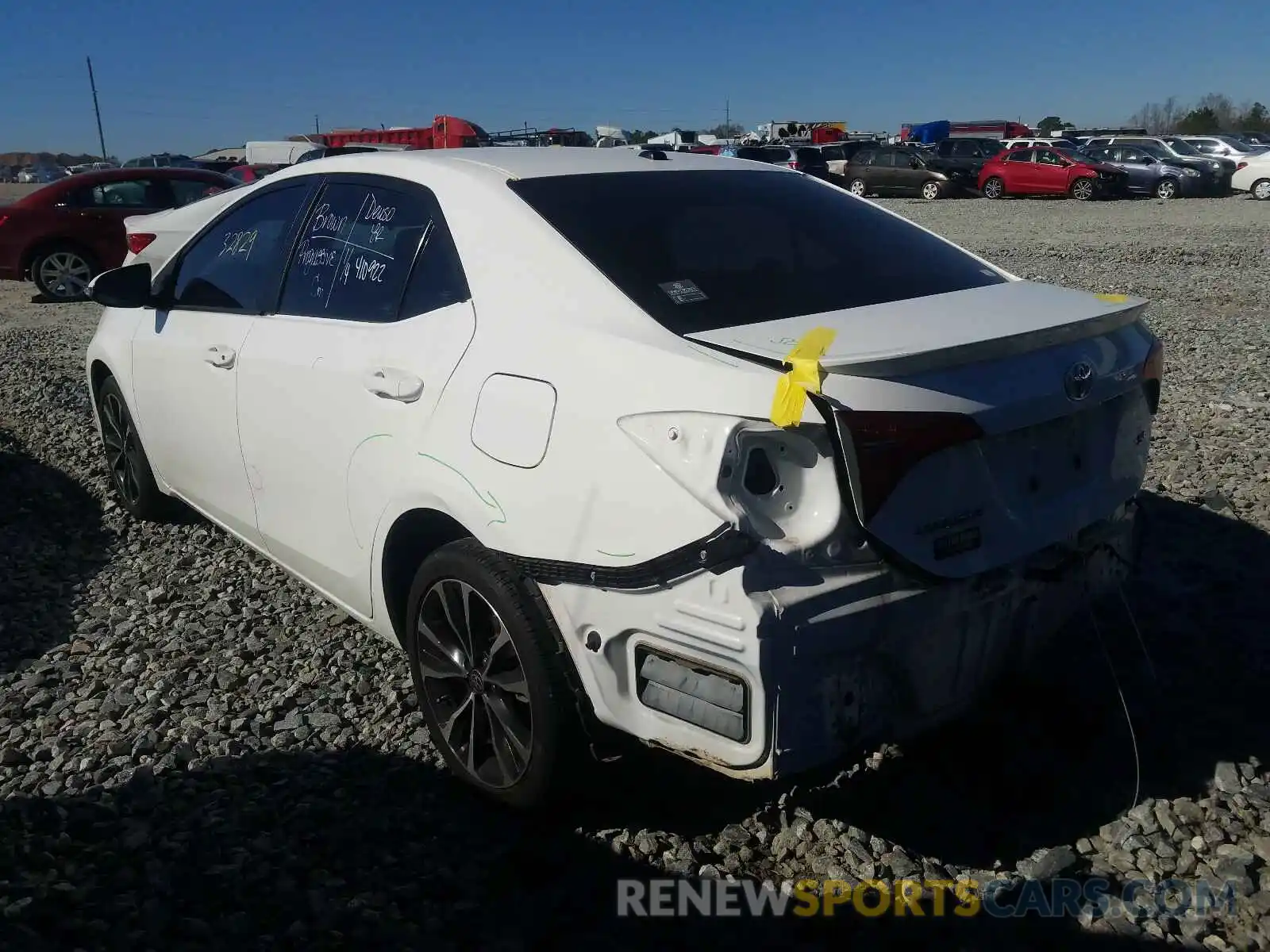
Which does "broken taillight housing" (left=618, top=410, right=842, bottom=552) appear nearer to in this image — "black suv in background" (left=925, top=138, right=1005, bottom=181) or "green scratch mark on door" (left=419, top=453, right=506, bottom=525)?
"green scratch mark on door" (left=419, top=453, right=506, bottom=525)

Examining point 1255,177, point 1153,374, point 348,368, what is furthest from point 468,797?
point 1255,177

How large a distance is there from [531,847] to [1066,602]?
58.1 inches

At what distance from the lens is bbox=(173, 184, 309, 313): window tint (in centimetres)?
363

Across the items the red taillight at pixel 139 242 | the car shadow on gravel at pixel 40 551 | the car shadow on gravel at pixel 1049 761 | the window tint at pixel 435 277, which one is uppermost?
the window tint at pixel 435 277

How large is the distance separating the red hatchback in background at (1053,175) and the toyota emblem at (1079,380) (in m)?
26.9

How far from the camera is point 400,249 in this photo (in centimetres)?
306

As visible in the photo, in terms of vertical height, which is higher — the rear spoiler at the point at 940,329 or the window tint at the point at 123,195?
the rear spoiler at the point at 940,329

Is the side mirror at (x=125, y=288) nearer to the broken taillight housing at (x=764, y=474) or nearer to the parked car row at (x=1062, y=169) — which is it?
the broken taillight housing at (x=764, y=474)

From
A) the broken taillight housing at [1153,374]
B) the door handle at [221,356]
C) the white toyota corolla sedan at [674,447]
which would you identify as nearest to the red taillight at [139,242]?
the door handle at [221,356]

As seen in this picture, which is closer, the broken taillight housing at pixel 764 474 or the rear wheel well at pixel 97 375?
the broken taillight housing at pixel 764 474

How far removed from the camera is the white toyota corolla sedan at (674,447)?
2.10 meters

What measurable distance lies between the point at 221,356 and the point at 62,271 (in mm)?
11119

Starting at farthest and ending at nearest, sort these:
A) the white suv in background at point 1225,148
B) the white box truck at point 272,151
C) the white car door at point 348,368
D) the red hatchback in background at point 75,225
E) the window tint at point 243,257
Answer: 1. the white box truck at point 272,151
2. the white suv in background at point 1225,148
3. the red hatchback in background at point 75,225
4. the window tint at point 243,257
5. the white car door at point 348,368

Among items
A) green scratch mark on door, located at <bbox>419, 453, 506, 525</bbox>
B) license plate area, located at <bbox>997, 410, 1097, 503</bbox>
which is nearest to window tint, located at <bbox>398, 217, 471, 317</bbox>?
green scratch mark on door, located at <bbox>419, 453, 506, 525</bbox>
